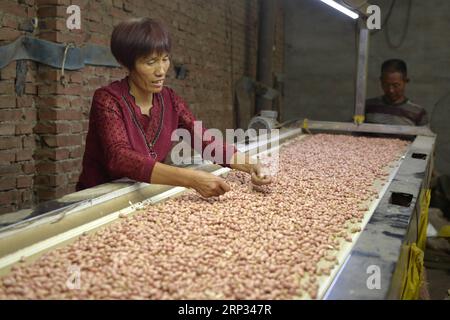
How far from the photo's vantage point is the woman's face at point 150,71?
6.88ft

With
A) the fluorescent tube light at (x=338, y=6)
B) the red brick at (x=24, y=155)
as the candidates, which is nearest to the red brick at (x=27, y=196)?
the red brick at (x=24, y=155)

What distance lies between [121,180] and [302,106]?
635 centimetres

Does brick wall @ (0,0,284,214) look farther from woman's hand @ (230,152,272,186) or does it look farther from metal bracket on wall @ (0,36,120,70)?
woman's hand @ (230,152,272,186)

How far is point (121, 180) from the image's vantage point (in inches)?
80.9

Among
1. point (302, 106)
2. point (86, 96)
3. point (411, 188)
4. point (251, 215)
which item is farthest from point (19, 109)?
point (302, 106)

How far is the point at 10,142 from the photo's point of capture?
306 centimetres

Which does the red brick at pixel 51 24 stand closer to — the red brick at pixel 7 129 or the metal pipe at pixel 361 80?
the red brick at pixel 7 129

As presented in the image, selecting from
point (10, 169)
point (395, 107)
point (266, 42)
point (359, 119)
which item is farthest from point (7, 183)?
point (266, 42)

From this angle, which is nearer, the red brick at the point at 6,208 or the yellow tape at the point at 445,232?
the red brick at the point at 6,208

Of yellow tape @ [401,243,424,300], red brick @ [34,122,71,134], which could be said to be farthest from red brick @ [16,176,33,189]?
yellow tape @ [401,243,424,300]

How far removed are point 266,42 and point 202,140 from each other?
457 cm

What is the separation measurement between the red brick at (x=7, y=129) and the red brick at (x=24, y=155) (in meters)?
0.16

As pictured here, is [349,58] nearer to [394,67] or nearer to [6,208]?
[394,67]

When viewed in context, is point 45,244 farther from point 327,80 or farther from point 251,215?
point 327,80
